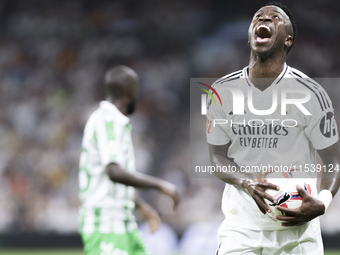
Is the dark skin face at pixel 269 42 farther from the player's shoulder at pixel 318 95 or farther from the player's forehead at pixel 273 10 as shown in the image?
the player's shoulder at pixel 318 95

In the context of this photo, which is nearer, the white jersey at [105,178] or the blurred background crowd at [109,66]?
the white jersey at [105,178]

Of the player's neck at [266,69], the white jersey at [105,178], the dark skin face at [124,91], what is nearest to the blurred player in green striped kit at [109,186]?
the white jersey at [105,178]

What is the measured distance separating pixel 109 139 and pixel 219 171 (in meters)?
1.20

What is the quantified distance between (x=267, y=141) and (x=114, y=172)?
1.33m

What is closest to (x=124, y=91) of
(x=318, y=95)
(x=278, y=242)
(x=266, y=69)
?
(x=266, y=69)

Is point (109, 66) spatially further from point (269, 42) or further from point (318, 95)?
point (318, 95)

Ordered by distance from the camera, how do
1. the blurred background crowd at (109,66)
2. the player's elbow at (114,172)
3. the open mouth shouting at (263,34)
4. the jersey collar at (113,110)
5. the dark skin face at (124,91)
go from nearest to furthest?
the open mouth shouting at (263,34), the player's elbow at (114,172), the jersey collar at (113,110), the dark skin face at (124,91), the blurred background crowd at (109,66)

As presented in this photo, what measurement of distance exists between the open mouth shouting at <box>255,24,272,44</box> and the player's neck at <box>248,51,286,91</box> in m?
0.11

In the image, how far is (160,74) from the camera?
1305 cm

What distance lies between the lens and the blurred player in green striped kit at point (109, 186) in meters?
3.85

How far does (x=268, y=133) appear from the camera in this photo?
299cm

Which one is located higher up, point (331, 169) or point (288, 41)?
point (288, 41)

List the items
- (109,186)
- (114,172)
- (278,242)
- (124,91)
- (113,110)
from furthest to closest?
(124,91) → (113,110) → (109,186) → (114,172) → (278,242)

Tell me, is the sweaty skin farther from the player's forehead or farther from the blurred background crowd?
the blurred background crowd
